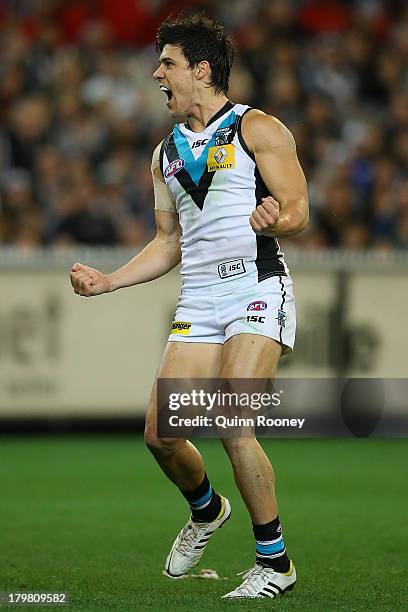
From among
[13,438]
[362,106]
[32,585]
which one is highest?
[362,106]

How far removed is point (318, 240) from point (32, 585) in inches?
317

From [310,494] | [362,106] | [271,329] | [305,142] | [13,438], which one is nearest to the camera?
[271,329]

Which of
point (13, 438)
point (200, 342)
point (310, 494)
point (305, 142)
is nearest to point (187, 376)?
point (200, 342)

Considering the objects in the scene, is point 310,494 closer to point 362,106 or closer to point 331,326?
point 331,326

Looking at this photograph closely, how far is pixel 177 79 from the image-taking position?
6367 millimetres

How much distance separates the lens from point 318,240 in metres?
13.8

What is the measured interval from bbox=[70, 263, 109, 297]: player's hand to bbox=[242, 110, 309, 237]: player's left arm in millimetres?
932

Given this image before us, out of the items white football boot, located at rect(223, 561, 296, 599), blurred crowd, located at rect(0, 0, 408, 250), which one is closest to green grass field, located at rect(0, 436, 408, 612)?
white football boot, located at rect(223, 561, 296, 599)

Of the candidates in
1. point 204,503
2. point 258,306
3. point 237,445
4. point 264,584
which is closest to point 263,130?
point 258,306

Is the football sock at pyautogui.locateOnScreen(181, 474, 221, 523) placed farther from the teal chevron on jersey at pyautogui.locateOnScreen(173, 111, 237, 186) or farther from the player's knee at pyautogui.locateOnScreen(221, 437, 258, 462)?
the teal chevron on jersey at pyautogui.locateOnScreen(173, 111, 237, 186)

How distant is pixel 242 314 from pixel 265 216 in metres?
0.65

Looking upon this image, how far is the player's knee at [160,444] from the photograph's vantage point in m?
6.34

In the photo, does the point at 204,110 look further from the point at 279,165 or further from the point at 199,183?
the point at 279,165

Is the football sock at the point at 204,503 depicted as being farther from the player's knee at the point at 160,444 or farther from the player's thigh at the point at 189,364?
the player's thigh at the point at 189,364
